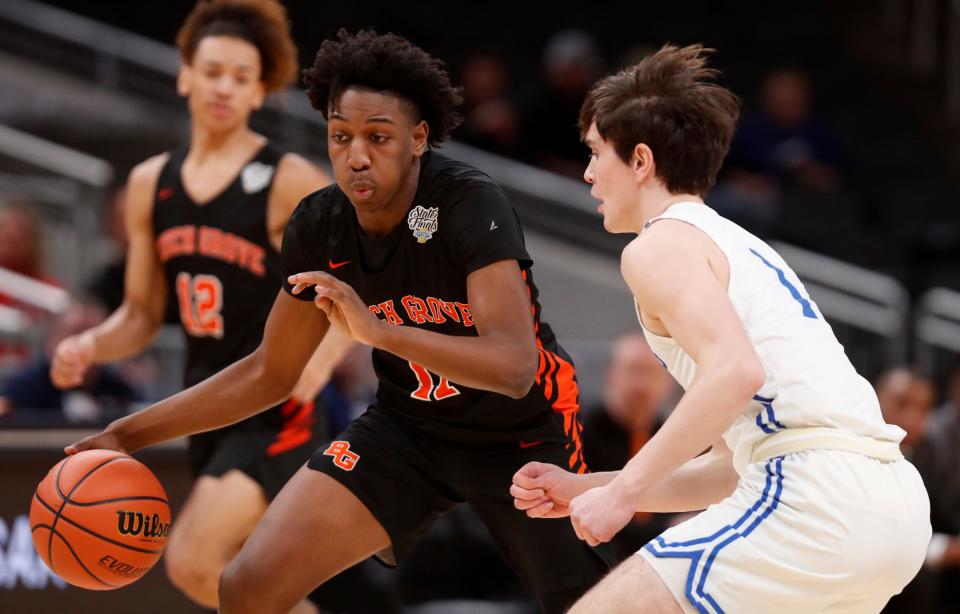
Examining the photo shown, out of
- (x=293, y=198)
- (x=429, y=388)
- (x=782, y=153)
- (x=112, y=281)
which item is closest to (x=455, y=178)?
(x=429, y=388)

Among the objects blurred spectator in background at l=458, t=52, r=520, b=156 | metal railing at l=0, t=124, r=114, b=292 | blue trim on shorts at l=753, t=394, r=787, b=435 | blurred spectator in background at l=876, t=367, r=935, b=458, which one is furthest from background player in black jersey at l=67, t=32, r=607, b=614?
blurred spectator in background at l=458, t=52, r=520, b=156

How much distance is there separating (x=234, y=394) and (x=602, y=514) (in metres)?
1.53

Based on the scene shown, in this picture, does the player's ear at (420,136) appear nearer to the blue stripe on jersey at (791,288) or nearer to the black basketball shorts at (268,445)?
the blue stripe on jersey at (791,288)

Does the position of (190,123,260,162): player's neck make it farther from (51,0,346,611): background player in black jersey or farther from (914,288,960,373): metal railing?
(914,288,960,373): metal railing

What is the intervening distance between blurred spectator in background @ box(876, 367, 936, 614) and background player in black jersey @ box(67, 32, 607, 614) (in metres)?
3.92

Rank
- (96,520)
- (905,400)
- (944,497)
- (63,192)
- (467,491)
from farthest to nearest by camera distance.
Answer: (63,192) < (944,497) < (905,400) < (467,491) < (96,520)

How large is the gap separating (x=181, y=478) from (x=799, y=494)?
3.87m

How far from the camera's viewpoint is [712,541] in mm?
3102

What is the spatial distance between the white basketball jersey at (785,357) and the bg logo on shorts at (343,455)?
1296mm

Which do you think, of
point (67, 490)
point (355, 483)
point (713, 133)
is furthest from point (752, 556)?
point (67, 490)

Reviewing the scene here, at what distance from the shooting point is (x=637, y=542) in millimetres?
6836

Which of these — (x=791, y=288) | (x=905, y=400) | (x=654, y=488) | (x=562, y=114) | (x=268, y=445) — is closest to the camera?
(x=791, y=288)

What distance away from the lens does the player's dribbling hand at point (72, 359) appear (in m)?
5.16

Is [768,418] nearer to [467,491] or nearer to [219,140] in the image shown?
[467,491]
